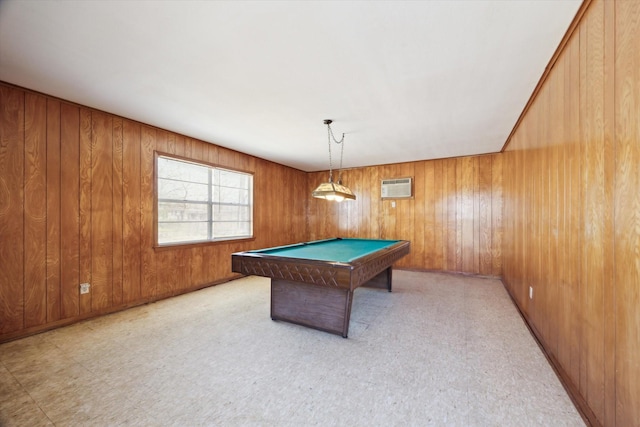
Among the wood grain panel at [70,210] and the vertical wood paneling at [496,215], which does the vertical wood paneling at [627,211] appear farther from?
the wood grain panel at [70,210]

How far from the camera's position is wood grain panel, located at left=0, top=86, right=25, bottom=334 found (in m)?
2.42

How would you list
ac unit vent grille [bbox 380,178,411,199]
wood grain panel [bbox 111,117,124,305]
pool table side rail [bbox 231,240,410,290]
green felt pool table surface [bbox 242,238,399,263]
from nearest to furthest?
pool table side rail [bbox 231,240,410,290] < green felt pool table surface [bbox 242,238,399,263] < wood grain panel [bbox 111,117,124,305] < ac unit vent grille [bbox 380,178,411,199]

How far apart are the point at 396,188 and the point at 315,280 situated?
4014 mm

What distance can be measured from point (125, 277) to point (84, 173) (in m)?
1.32

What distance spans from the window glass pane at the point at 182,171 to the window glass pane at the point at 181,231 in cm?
69

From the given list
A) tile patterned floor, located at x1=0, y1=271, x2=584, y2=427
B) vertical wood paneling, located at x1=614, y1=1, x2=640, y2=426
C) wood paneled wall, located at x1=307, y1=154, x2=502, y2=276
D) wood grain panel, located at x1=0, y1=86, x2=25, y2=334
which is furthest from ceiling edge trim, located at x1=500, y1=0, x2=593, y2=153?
wood grain panel, located at x1=0, y1=86, x2=25, y2=334

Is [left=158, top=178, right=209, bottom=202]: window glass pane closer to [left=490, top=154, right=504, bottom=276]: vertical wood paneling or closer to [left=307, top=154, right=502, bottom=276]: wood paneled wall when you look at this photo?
[left=307, top=154, right=502, bottom=276]: wood paneled wall

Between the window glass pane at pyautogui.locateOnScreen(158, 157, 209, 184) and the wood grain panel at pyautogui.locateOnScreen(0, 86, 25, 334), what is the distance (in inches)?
53.8

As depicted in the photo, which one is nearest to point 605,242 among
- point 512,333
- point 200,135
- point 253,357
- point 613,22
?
point 613,22

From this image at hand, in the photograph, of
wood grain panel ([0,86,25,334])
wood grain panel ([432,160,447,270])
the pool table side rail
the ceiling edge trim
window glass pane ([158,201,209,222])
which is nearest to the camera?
the ceiling edge trim

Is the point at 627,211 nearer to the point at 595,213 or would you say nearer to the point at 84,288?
the point at 595,213

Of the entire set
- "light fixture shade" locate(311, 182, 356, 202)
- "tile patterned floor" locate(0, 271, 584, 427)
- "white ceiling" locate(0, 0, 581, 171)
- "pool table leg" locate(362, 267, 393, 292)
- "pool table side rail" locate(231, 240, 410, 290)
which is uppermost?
"white ceiling" locate(0, 0, 581, 171)

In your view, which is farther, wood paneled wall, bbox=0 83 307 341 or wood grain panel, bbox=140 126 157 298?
wood grain panel, bbox=140 126 157 298

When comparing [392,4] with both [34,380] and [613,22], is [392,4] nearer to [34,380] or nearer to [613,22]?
[613,22]
